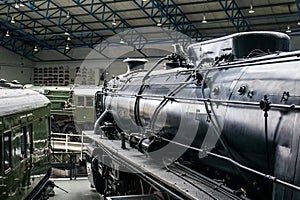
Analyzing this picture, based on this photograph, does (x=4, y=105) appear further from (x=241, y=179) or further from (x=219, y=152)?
(x=241, y=179)

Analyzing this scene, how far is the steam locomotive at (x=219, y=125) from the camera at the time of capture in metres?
3.01

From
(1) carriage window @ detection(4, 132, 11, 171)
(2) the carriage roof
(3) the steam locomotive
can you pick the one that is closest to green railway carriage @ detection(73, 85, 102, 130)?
(2) the carriage roof

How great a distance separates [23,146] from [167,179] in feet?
10.4

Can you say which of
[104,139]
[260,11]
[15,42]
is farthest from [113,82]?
[15,42]

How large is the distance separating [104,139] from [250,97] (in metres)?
6.01

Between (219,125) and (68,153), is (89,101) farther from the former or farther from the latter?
(219,125)

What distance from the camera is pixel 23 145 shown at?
670 centimetres

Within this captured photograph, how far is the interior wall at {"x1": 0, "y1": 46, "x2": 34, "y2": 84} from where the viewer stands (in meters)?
31.1

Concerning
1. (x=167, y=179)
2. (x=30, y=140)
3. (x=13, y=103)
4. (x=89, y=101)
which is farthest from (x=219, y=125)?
(x=89, y=101)

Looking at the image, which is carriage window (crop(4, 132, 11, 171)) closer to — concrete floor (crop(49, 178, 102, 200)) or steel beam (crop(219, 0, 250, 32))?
concrete floor (crop(49, 178, 102, 200))

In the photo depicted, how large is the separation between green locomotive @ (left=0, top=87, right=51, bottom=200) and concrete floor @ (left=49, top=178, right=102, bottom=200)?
2.87 feet

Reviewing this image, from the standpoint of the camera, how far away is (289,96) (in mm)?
2955

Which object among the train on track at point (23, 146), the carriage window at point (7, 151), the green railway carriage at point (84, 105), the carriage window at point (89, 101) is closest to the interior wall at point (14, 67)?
the green railway carriage at point (84, 105)

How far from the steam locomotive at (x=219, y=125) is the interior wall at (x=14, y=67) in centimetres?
2638
